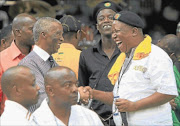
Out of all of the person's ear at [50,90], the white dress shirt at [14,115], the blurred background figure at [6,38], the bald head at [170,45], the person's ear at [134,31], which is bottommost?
the white dress shirt at [14,115]

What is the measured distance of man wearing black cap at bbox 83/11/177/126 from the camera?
4.52 meters

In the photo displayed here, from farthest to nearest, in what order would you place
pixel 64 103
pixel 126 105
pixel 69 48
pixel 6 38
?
pixel 6 38 < pixel 69 48 < pixel 126 105 < pixel 64 103

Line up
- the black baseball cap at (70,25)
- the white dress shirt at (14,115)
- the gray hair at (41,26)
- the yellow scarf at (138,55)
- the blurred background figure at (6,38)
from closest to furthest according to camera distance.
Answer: the white dress shirt at (14,115) < the yellow scarf at (138,55) < the gray hair at (41,26) < the black baseball cap at (70,25) < the blurred background figure at (6,38)

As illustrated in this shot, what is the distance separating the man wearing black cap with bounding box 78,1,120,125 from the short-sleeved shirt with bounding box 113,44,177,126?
2.41ft

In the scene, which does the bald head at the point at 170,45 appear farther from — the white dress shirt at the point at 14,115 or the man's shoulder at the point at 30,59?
the white dress shirt at the point at 14,115

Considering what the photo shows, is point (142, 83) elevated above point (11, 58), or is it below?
below

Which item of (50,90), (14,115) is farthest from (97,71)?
(14,115)

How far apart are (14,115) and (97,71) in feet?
5.12

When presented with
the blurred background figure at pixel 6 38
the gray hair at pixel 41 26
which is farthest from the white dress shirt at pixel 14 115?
the blurred background figure at pixel 6 38

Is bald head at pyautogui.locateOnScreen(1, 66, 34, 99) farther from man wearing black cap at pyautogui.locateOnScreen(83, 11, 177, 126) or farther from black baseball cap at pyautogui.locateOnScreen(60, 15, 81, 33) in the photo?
black baseball cap at pyautogui.locateOnScreen(60, 15, 81, 33)

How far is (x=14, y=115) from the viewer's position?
414cm

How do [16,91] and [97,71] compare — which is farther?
[97,71]

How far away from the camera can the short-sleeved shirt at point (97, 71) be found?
5.43 meters

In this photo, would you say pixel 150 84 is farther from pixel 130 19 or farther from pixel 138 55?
pixel 130 19
